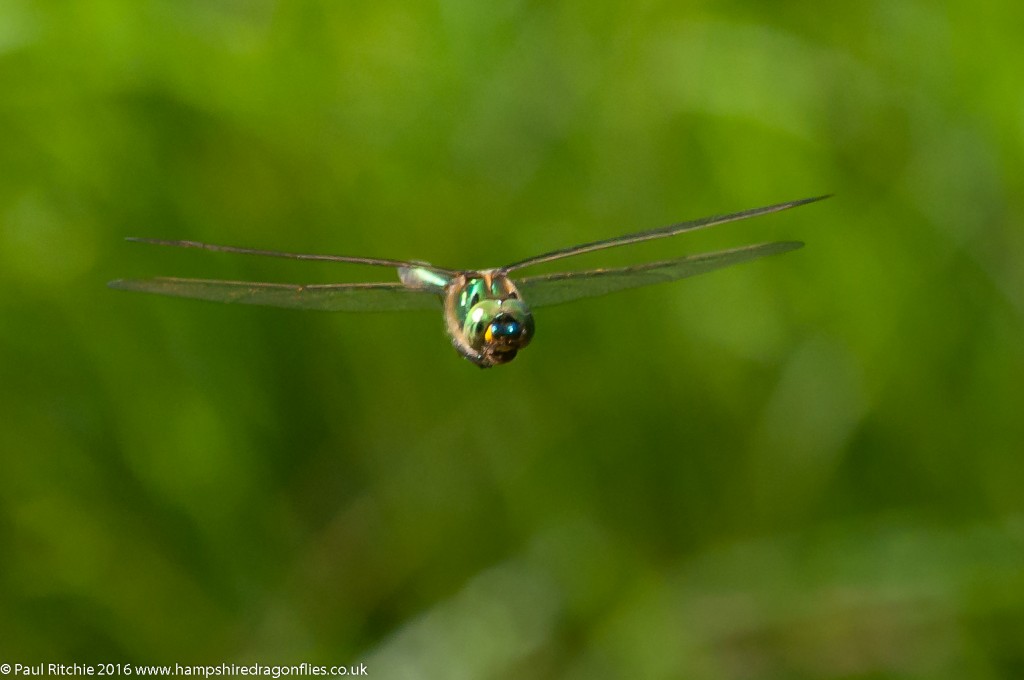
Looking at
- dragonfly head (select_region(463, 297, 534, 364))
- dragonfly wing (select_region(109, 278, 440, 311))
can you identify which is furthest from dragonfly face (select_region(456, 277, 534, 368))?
dragonfly wing (select_region(109, 278, 440, 311))

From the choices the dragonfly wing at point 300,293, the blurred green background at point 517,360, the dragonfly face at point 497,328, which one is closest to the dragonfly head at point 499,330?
the dragonfly face at point 497,328

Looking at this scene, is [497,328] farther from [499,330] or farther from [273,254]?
[273,254]

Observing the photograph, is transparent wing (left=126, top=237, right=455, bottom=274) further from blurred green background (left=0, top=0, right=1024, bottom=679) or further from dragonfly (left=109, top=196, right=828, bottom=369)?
blurred green background (left=0, top=0, right=1024, bottom=679)

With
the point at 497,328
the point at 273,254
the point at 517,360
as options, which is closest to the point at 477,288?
the point at 497,328

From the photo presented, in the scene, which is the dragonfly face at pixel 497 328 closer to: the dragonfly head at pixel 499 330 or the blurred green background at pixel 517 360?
the dragonfly head at pixel 499 330

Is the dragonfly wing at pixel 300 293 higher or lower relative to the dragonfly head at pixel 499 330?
higher

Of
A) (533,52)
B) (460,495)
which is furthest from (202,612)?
(533,52)
